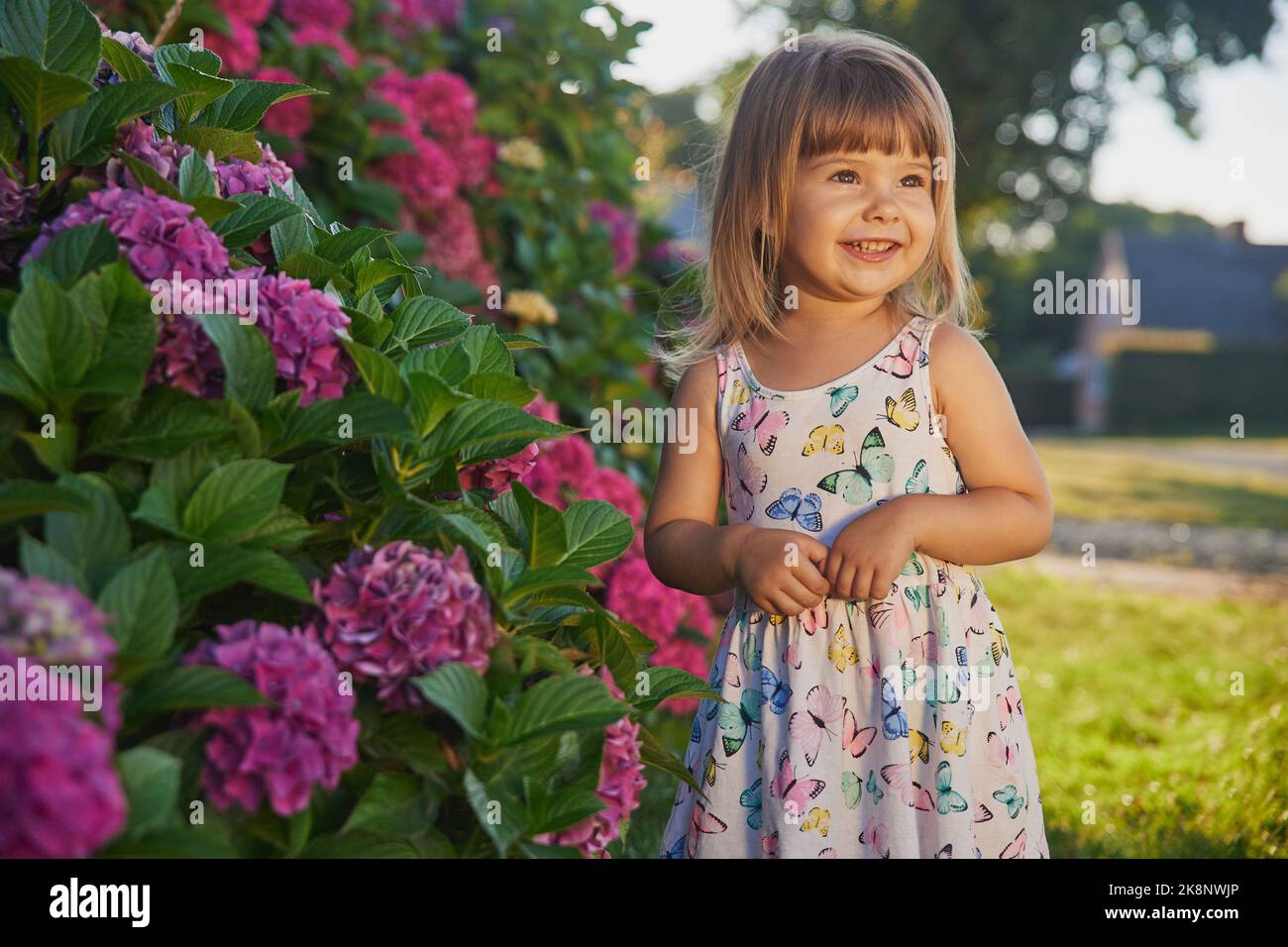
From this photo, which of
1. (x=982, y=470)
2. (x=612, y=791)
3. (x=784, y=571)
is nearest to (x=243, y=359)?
(x=612, y=791)

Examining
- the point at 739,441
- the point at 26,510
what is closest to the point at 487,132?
the point at 739,441

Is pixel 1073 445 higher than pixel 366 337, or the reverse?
pixel 1073 445

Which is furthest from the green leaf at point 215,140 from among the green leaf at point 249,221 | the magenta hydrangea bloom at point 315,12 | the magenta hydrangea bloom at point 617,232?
the magenta hydrangea bloom at point 617,232

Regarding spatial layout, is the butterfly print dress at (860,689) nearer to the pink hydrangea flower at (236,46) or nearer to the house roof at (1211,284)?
the pink hydrangea flower at (236,46)

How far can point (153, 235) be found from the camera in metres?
1.35

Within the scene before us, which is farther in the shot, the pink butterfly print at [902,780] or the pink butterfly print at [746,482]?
the pink butterfly print at [746,482]

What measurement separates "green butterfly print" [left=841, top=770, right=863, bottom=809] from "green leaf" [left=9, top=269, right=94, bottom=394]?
123 cm

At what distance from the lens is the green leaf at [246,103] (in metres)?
1.65

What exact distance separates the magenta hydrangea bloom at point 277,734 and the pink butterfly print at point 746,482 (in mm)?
1041

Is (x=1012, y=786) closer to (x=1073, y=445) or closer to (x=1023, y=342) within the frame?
(x=1073, y=445)

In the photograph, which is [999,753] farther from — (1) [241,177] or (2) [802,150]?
(1) [241,177]

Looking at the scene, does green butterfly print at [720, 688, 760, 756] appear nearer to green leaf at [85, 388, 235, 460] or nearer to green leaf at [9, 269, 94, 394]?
green leaf at [85, 388, 235, 460]

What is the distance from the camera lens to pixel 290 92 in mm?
1655
